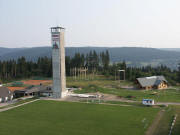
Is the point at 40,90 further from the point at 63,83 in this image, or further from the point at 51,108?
the point at 51,108

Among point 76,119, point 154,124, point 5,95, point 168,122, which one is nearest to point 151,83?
point 168,122

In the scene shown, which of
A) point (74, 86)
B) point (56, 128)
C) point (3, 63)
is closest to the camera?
point (56, 128)

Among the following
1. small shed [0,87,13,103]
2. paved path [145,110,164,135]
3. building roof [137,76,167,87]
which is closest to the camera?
paved path [145,110,164,135]

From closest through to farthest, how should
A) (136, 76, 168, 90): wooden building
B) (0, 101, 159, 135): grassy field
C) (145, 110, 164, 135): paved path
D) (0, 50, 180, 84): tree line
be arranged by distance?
(145, 110, 164, 135): paved path → (0, 101, 159, 135): grassy field → (136, 76, 168, 90): wooden building → (0, 50, 180, 84): tree line

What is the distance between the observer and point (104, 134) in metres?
24.2

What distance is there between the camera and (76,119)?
100 ft

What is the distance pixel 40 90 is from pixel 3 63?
3808 cm

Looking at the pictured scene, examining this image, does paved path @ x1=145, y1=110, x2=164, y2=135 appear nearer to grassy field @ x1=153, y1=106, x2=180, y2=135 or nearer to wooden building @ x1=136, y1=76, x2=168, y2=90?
grassy field @ x1=153, y1=106, x2=180, y2=135

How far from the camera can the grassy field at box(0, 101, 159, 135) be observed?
25562mm

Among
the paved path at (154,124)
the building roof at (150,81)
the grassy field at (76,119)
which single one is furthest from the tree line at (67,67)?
the paved path at (154,124)

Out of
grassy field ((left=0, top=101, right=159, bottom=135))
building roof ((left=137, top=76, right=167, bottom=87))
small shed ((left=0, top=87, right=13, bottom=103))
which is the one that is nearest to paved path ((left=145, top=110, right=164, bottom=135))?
grassy field ((left=0, top=101, right=159, bottom=135))

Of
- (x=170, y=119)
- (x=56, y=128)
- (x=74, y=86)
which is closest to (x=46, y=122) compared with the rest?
(x=56, y=128)

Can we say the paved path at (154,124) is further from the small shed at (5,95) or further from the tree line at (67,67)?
the tree line at (67,67)

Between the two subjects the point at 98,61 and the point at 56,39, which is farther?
the point at 98,61
